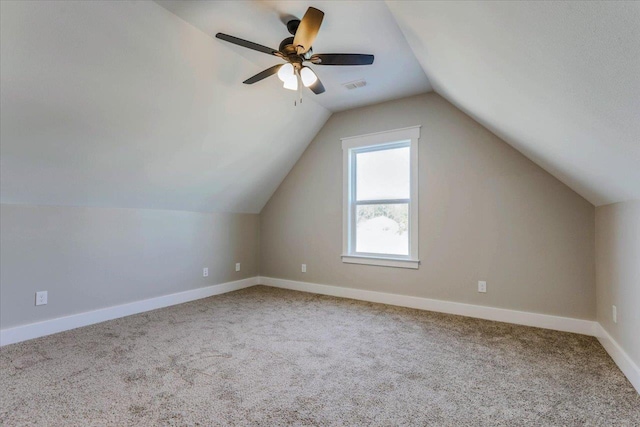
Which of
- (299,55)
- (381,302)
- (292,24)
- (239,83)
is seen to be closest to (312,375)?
(381,302)

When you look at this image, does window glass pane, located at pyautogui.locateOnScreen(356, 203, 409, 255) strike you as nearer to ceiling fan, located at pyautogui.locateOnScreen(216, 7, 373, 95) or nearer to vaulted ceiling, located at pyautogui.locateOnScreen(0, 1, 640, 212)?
vaulted ceiling, located at pyautogui.locateOnScreen(0, 1, 640, 212)

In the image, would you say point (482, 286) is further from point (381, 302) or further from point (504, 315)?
point (381, 302)

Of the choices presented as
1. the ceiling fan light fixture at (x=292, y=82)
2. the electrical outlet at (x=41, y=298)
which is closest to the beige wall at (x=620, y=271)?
the ceiling fan light fixture at (x=292, y=82)

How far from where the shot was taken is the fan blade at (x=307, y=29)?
1923 millimetres

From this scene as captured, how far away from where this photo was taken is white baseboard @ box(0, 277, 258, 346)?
8.85ft

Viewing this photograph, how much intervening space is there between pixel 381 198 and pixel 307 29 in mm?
2479

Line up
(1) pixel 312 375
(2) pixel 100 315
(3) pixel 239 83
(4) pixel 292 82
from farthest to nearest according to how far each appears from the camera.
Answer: (2) pixel 100 315, (3) pixel 239 83, (4) pixel 292 82, (1) pixel 312 375

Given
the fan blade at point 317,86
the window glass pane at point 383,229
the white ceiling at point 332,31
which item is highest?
the white ceiling at point 332,31

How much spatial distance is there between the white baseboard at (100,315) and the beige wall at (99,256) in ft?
0.18

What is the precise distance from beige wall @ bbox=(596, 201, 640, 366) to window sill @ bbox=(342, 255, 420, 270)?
1629mm

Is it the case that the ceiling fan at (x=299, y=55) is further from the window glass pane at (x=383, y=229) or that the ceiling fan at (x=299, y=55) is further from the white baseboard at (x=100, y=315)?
the white baseboard at (x=100, y=315)

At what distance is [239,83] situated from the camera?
308 centimetres

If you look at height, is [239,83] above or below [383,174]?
above

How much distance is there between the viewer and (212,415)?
1694mm
